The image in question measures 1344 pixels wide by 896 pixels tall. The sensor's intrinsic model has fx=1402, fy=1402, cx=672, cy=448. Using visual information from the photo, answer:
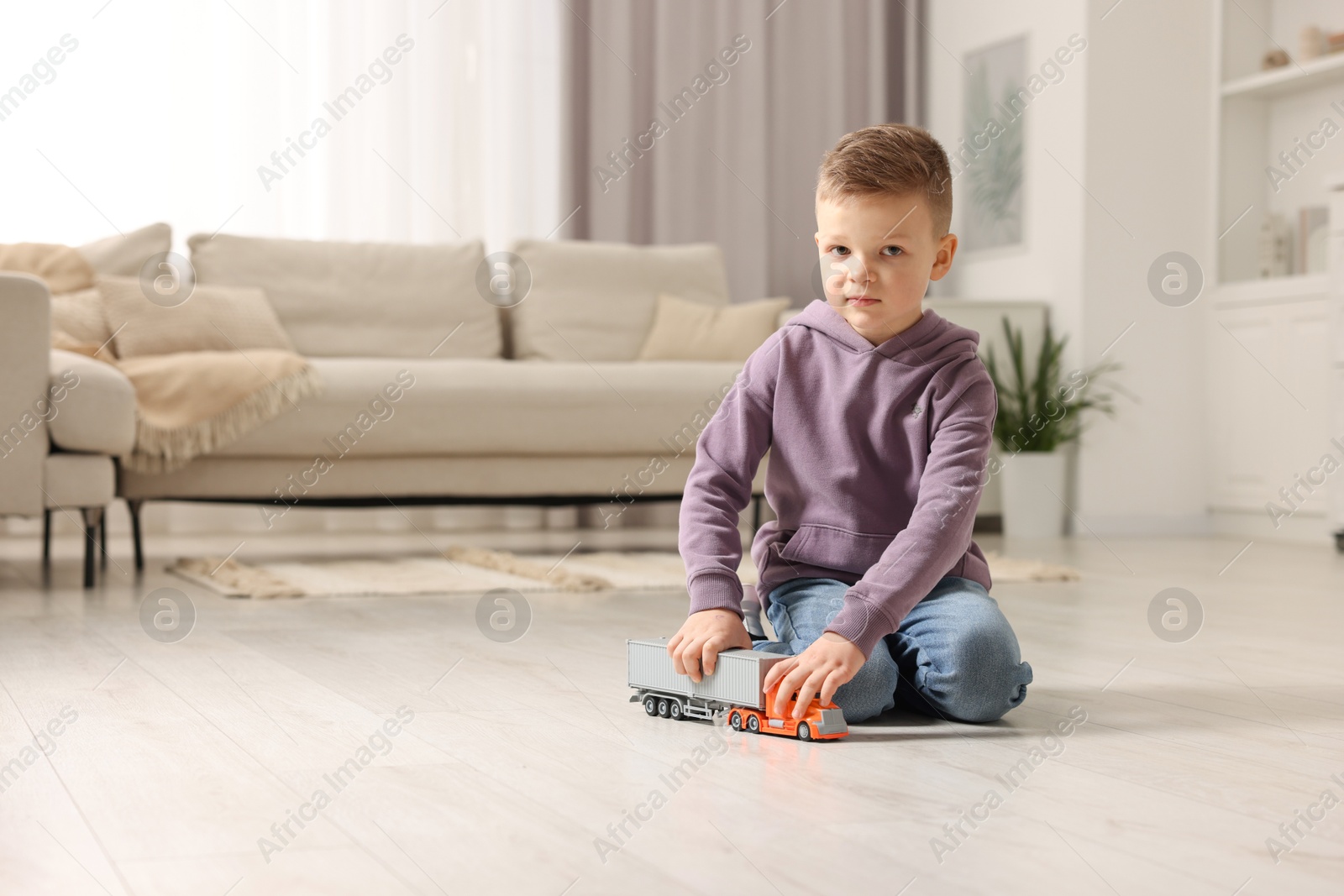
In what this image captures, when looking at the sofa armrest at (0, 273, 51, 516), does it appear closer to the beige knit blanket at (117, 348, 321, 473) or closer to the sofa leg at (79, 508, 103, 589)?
the sofa leg at (79, 508, 103, 589)

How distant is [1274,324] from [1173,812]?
3.37 metres

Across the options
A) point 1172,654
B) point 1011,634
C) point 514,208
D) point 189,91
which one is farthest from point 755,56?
point 1011,634

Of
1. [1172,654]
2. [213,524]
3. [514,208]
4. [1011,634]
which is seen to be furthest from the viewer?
[514,208]

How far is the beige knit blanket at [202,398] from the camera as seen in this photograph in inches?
115

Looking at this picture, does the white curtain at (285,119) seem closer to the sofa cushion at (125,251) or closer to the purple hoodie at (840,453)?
the sofa cushion at (125,251)

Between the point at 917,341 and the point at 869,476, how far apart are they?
0.15 m

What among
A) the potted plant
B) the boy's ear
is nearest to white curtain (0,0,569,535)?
the potted plant

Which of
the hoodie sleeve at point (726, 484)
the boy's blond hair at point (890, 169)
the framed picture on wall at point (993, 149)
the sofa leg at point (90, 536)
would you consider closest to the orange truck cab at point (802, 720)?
the hoodie sleeve at point (726, 484)

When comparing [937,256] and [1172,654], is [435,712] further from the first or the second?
[1172,654]

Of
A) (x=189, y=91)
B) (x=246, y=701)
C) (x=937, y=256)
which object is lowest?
(x=246, y=701)

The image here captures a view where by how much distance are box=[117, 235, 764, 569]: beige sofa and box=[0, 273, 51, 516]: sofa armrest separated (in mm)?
397

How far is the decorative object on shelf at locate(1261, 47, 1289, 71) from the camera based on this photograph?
13.8 ft

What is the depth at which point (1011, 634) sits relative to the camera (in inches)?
54.0

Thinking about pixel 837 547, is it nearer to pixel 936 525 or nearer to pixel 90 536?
pixel 936 525
